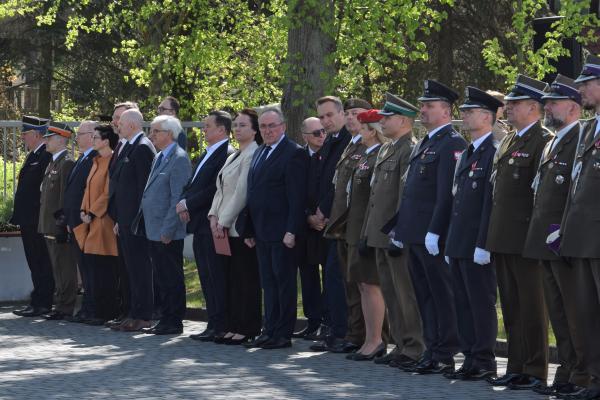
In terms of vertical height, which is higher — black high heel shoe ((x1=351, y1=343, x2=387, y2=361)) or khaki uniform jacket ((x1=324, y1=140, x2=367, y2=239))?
khaki uniform jacket ((x1=324, y1=140, x2=367, y2=239))

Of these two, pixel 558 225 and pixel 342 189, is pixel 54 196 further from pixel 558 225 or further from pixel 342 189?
pixel 558 225

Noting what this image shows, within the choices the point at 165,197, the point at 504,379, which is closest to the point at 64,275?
the point at 165,197

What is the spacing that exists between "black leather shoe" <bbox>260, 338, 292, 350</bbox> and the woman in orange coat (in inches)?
106

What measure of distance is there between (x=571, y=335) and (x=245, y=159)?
4380mm

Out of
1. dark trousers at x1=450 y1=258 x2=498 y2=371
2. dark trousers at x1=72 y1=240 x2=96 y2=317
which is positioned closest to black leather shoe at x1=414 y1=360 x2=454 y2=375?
dark trousers at x1=450 y1=258 x2=498 y2=371

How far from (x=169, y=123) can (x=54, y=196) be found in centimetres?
214

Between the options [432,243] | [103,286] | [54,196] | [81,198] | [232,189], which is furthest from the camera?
[54,196]

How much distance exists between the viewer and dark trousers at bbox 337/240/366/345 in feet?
41.9

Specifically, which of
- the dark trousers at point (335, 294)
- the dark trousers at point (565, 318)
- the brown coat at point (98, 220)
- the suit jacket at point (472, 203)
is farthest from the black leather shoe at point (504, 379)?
the brown coat at point (98, 220)

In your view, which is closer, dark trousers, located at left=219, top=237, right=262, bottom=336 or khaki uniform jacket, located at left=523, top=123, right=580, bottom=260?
khaki uniform jacket, located at left=523, top=123, right=580, bottom=260

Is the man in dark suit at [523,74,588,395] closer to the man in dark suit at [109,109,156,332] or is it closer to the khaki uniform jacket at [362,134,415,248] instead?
the khaki uniform jacket at [362,134,415,248]

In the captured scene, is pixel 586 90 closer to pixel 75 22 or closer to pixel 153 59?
pixel 153 59

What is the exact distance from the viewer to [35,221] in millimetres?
16391

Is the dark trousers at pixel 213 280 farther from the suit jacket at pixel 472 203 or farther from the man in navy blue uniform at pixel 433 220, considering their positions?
the suit jacket at pixel 472 203
